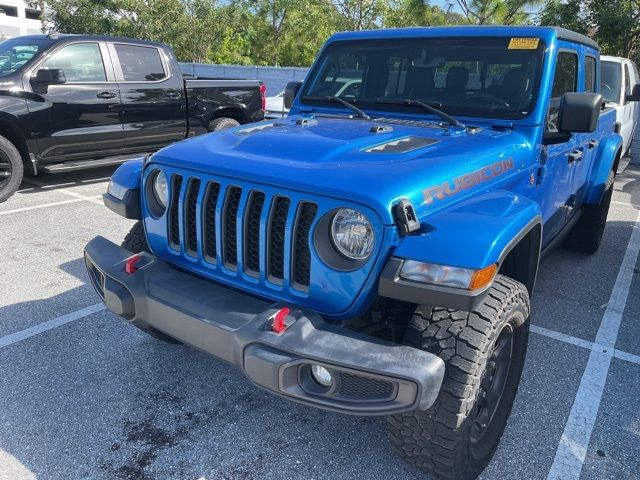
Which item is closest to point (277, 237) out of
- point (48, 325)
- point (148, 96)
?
point (48, 325)

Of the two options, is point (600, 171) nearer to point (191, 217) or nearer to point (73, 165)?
point (191, 217)

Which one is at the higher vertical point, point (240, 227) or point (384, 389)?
point (240, 227)

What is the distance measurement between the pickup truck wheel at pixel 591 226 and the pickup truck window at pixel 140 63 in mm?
5701

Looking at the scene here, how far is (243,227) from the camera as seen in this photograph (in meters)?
2.16

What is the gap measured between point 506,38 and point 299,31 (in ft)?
84.0

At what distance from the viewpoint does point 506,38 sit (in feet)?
10.4

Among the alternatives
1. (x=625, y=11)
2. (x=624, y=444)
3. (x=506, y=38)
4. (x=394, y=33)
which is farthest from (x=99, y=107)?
(x=625, y=11)

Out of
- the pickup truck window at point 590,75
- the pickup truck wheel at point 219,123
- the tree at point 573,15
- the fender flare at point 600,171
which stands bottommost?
the pickup truck wheel at point 219,123

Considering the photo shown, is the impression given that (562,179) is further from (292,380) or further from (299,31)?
(299,31)

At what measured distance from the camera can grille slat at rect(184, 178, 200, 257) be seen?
238 centimetres

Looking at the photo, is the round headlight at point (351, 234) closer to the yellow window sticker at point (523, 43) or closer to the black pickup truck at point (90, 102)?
the yellow window sticker at point (523, 43)

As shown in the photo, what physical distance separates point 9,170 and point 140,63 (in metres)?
2.29

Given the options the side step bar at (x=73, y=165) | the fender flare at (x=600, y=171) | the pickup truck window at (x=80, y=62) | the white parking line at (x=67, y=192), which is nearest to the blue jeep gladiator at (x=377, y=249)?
the fender flare at (x=600, y=171)

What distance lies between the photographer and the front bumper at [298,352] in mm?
1793
